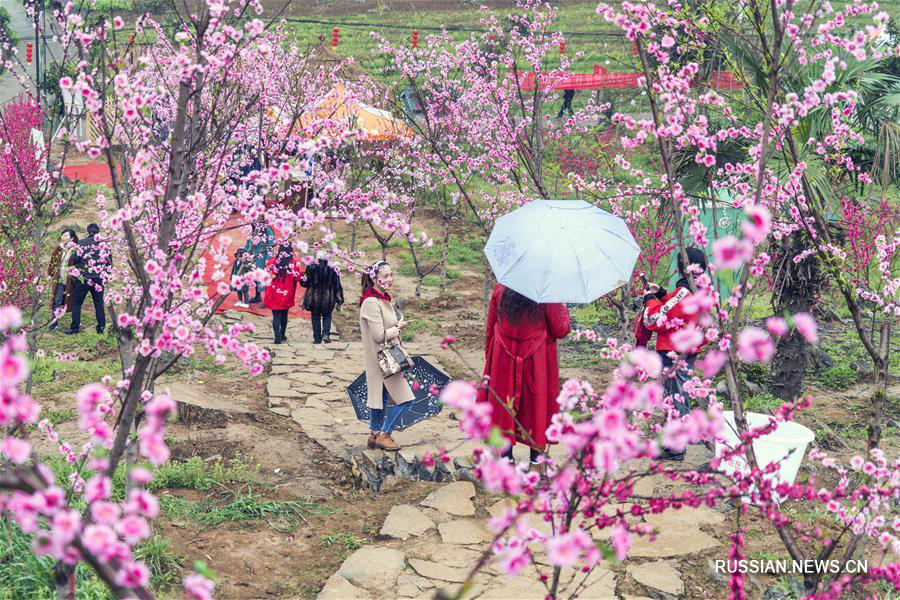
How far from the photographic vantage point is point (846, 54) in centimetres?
841

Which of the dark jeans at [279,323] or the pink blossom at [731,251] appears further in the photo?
the dark jeans at [279,323]

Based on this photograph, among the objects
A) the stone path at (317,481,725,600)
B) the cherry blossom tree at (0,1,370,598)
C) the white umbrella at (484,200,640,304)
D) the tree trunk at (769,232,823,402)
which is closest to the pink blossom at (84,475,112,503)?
the cherry blossom tree at (0,1,370,598)

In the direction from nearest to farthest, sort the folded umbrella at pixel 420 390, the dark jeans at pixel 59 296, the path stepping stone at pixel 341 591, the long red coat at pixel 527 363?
the path stepping stone at pixel 341 591 → the long red coat at pixel 527 363 → the folded umbrella at pixel 420 390 → the dark jeans at pixel 59 296

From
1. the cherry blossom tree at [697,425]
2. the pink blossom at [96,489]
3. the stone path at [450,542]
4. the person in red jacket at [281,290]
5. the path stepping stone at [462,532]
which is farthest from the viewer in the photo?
the person in red jacket at [281,290]

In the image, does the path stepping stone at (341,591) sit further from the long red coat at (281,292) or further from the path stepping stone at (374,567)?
the long red coat at (281,292)

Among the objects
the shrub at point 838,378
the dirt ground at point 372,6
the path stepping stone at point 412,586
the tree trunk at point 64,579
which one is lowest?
the shrub at point 838,378

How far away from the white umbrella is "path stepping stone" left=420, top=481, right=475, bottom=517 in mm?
1625

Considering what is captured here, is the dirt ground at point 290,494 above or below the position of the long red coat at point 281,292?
below

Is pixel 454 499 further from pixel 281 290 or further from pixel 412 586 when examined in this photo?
pixel 281 290

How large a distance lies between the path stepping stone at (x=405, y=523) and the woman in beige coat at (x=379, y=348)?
1.15m

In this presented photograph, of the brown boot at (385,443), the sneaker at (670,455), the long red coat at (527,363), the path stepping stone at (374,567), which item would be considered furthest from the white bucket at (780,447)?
the brown boot at (385,443)

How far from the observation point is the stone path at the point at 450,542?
5000 millimetres

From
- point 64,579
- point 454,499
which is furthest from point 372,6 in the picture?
point 64,579

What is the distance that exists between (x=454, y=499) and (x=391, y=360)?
1287 mm
